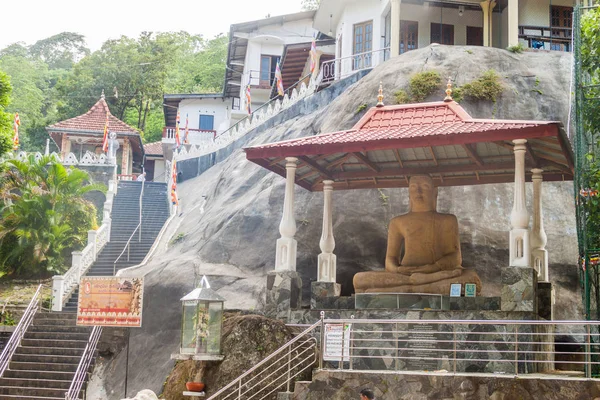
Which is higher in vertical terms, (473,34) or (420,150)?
Answer: (473,34)

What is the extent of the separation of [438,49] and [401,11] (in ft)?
26.4

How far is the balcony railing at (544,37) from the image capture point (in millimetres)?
29141

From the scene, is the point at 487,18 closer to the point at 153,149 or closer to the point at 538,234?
the point at 538,234

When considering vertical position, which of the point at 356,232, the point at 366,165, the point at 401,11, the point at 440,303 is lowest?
the point at 440,303

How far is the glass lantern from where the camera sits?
13.6 metres

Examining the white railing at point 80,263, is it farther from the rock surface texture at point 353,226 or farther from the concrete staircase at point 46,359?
the rock surface texture at point 353,226

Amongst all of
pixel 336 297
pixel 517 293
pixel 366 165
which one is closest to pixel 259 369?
pixel 336 297

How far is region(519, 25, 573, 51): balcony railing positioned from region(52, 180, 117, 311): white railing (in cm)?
1569

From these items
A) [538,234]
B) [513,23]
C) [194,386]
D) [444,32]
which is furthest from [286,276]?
[444,32]

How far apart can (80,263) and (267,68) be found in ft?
78.6

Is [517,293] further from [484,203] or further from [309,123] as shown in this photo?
[309,123]

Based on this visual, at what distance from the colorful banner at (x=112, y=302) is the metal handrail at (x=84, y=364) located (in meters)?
2.50

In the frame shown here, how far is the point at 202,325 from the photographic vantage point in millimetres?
13664

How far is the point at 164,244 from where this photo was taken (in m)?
25.4
